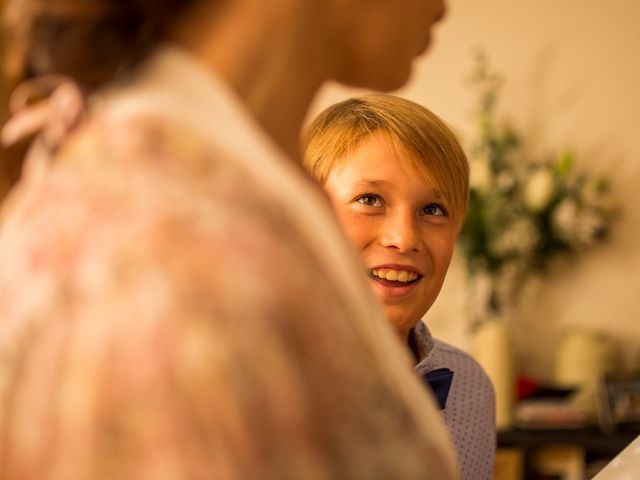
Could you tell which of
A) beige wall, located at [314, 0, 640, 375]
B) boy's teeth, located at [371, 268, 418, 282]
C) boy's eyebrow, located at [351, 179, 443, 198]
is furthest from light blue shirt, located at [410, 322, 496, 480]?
beige wall, located at [314, 0, 640, 375]

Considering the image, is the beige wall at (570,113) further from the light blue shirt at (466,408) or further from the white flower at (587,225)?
the light blue shirt at (466,408)

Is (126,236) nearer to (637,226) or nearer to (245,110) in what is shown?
(245,110)

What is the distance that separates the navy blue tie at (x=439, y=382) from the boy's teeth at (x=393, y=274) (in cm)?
13

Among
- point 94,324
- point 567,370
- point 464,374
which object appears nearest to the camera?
point 94,324

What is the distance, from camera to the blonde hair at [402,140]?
1257 mm

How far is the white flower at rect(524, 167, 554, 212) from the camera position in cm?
342

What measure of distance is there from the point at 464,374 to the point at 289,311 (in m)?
1.02

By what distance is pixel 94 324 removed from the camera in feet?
1.34

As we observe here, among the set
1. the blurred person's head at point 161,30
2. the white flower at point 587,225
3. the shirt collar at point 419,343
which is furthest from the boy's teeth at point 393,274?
the white flower at point 587,225

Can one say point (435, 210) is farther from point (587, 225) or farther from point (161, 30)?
point (587, 225)

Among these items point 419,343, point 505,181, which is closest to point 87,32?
point 419,343

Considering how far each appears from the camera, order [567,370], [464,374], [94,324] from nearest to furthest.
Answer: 1. [94,324]
2. [464,374]
3. [567,370]

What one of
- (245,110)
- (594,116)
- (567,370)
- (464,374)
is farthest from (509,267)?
(245,110)

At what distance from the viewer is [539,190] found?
343cm
